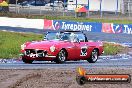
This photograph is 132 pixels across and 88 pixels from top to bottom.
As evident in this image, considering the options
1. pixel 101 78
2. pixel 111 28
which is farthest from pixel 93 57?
pixel 111 28

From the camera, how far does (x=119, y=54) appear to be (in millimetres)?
26047

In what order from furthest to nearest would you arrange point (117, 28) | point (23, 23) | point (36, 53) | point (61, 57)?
point (23, 23) → point (117, 28) → point (61, 57) → point (36, 53)

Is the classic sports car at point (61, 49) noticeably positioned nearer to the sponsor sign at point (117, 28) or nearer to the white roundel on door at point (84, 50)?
the white roundel on door at point (84, 50)

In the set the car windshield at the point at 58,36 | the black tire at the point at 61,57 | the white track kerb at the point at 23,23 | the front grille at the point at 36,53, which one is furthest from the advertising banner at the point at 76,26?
the front grille at the point at 36,53

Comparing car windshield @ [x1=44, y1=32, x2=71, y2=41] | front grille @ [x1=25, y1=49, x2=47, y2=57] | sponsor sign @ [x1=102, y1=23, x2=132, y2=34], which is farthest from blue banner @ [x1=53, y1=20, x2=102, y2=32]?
front grille @ [x1=25, y1=49, x2=47, y2=57]

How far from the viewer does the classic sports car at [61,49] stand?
1833 centimetres

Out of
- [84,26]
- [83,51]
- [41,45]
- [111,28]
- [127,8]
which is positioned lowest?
[111,28]

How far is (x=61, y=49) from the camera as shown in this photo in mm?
18578

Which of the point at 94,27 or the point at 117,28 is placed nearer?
the point at 117,28

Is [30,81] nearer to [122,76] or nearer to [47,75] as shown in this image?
[47,75]

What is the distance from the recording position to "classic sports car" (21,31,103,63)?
18.3 metres

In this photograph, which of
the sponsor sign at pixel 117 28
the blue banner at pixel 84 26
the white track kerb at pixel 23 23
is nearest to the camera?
the sponsor sign at pixel 117 28

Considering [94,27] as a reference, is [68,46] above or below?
above

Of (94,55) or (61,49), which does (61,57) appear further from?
(94,55)
